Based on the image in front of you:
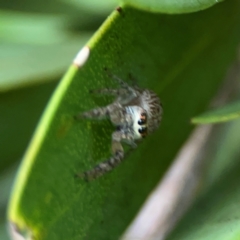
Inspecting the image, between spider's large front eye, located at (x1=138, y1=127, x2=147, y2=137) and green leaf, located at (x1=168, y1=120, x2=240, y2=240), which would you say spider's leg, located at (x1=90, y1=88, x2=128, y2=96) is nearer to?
spider's large front eye, located at (x1=138, y1=127, x2=147, y2=137)

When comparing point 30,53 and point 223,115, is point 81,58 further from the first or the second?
point 30,53

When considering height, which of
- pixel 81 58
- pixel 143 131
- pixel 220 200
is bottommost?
pixel 220 200

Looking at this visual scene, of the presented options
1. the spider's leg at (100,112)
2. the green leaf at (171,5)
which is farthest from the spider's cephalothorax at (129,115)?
the green leaf at (171,5)

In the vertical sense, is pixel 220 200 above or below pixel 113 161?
below

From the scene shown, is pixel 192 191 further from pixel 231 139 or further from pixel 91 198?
pixel 91 198

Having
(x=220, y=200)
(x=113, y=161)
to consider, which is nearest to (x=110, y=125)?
(x=113, y=161)

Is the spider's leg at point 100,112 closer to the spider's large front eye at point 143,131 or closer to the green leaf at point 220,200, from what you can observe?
the spider's large front eye at point 143,131
